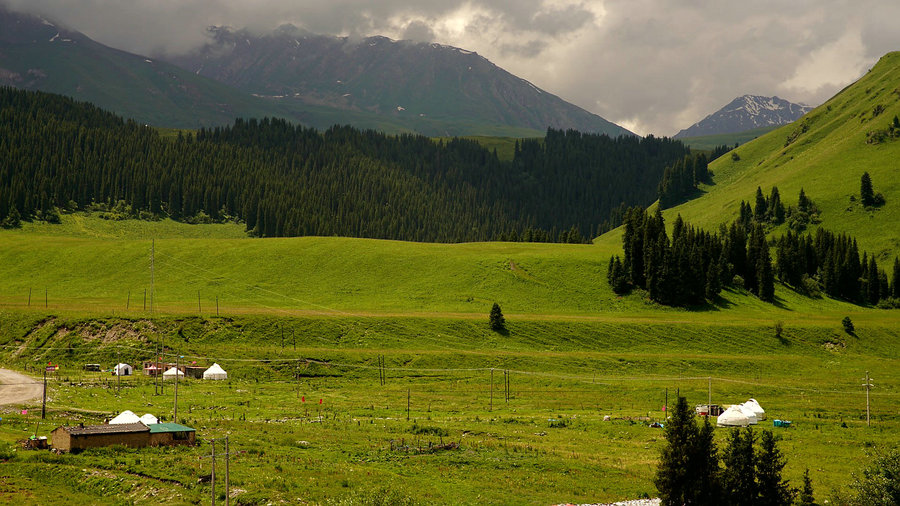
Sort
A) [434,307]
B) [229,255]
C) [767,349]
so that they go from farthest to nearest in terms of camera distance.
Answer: [229,255] < [434,307] < [767,349]

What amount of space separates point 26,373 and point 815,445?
8586 centimetres

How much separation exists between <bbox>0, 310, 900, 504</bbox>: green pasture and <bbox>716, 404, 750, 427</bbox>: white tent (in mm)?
2185

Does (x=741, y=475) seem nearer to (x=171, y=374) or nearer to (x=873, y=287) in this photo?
(x=171, y=374)

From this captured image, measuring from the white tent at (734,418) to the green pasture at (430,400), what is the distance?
2.18m

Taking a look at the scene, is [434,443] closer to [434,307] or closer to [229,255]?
[434,307]

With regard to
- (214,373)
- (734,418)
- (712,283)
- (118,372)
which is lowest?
(734,418)

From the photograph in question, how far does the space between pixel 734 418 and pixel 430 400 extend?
31.8 meters

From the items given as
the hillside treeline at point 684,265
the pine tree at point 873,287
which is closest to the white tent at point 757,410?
the hillside treeline at point 684,265

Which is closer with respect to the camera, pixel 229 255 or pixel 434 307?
pixel 434 307

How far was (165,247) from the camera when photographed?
18488cm

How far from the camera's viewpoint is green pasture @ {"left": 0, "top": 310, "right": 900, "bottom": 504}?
53219mm

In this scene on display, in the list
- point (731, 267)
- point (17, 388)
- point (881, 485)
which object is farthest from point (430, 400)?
point (731, 267)

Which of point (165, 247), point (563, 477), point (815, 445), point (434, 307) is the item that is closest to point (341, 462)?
point (563, 477)

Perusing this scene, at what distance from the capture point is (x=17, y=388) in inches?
3290
